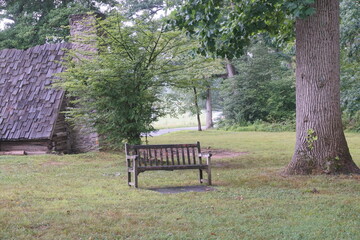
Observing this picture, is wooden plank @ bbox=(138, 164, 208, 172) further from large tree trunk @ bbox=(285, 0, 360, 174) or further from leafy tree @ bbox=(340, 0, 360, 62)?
leafy tree @ bbox=(340, 0, 360, 62)

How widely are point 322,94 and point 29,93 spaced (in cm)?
1207

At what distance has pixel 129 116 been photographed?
1339 cm

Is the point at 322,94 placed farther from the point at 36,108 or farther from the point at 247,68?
the point at 247,68

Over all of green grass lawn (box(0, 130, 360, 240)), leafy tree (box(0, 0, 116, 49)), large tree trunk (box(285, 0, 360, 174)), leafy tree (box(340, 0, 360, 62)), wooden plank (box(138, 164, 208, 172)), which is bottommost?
green grass lawn (box(0, 130, 360, 240))

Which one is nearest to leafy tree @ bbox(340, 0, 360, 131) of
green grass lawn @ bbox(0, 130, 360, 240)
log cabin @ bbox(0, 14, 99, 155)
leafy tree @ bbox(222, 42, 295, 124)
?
green grass lawn @ bbox(0, 130, 360, 240)

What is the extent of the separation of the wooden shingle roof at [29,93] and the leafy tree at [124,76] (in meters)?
3.08

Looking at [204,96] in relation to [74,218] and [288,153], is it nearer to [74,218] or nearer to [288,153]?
[288,153]

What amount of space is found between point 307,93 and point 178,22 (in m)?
3.45

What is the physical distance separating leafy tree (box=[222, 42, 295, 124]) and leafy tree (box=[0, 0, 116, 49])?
11.1 metres

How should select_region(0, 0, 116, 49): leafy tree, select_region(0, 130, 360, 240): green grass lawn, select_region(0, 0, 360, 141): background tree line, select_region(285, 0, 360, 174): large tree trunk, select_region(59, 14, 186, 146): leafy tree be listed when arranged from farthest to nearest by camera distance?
select_region(0, 0, 116, 49): leafy tree → select_region(0, 0, 360, 141): background tree line → select_region(59, 14, 186, 146): leafy tree → select_region(285, 0, 360, 174): large tree trunk → select_region(0, 130, 360, 240): green grass lawn

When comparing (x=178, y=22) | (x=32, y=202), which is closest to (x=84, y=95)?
(x=178, y=22)

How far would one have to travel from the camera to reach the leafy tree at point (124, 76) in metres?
12.7

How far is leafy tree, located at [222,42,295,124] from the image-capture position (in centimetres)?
3300

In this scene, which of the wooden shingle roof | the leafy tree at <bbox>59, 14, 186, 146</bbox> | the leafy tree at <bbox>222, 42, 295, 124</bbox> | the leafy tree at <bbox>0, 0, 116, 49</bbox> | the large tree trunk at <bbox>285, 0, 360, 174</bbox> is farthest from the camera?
the leafy tree at <bbox>222, 42, 295, 124</bbox>
